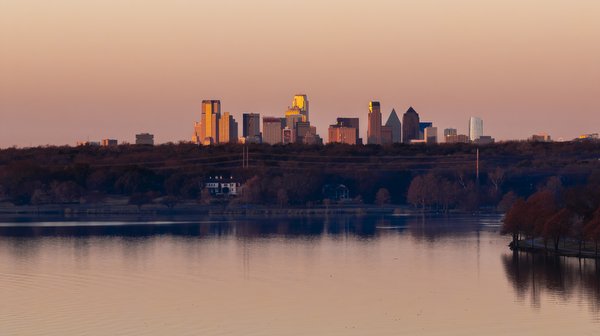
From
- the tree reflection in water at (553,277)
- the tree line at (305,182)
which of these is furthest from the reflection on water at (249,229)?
the tree line at (305,182)

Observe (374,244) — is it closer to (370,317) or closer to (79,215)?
(370,317)

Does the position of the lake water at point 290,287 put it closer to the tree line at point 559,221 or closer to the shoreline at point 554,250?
the shoreline at point 554,250

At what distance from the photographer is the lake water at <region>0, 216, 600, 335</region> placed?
45781mm

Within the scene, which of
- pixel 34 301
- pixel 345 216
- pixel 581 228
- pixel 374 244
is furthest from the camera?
pixel 345 216

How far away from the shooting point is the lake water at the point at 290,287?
1802 inches

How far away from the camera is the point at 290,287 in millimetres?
58500

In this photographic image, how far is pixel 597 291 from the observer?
54469 millimetres

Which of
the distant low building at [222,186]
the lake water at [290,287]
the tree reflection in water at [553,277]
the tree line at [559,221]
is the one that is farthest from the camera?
the distant low building at [222,186]

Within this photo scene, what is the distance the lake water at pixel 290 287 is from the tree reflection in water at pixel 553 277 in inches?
3.6

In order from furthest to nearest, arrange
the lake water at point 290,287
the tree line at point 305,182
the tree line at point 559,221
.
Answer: the tree line at point 305,182
the tree line at point 559,221
the lake water at point 290,287

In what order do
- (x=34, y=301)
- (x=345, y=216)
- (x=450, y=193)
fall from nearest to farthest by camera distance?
1. (x=34, y=301)
2. (x=345, y=216)
3. (x=450, y=193)

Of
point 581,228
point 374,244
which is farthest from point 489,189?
point 581,228

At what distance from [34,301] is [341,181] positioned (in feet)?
456

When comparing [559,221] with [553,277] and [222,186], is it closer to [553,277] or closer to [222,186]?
[553,277]
